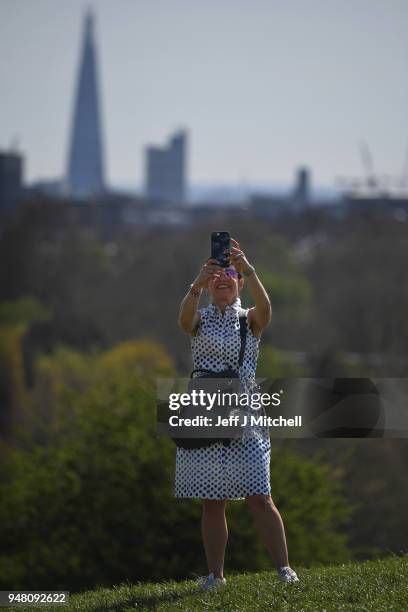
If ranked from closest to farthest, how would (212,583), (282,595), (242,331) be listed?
(282,595) < (242,331) < (212,583)

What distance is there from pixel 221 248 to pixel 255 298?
366 mm

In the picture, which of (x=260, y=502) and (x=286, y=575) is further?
(x=286, y=575)

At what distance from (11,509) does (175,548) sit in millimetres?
5630

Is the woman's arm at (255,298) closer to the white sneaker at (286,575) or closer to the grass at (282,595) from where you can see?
the white sneaker at (286,575)

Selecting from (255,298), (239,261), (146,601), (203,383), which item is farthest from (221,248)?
(146,601)

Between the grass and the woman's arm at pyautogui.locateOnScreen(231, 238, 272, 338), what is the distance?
1.50m

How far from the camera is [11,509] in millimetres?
23547

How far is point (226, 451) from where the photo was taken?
8.09m

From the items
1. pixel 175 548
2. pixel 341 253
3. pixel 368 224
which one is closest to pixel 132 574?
pixel 175 548

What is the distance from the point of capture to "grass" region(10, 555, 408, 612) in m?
7.61

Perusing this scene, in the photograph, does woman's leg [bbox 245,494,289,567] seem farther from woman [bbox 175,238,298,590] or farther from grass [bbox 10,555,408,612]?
grass [bbox 10,555,408,612]

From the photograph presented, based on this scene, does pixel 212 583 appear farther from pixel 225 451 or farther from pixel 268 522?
pixel 225 451

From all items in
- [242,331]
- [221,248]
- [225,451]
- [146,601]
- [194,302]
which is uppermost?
[221,248]

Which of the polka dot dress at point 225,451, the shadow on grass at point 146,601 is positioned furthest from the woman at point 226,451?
the shadow on grass at point 146,601
